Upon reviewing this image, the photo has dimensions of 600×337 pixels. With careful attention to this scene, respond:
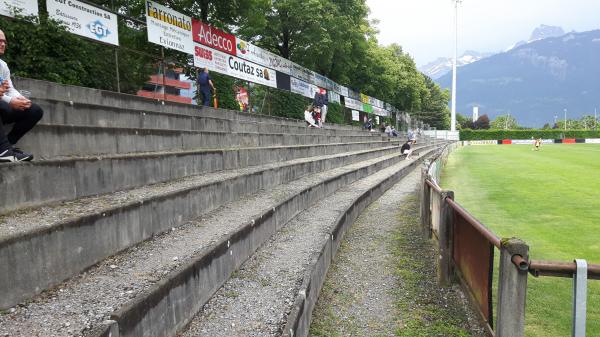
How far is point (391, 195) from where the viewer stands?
42.3ft

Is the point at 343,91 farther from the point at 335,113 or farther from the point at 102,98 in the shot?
the point at 102,98

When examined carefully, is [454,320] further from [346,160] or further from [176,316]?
[346,160]

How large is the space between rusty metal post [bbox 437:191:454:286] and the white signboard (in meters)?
7.92

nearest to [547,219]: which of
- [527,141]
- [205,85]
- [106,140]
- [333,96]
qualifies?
[106,140]

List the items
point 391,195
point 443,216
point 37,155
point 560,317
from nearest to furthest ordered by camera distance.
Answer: point 37,155 < point 560,317 < point 443,216 < point 391,195

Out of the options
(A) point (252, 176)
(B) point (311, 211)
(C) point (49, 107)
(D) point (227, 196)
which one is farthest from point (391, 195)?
(C) point (49, 107)

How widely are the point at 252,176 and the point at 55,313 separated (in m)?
5.05

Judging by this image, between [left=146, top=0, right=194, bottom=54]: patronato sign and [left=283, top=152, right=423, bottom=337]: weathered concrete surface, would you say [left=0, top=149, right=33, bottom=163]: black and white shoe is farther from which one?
[left=146, top=0, right=194, bottom=54]: patronato sign

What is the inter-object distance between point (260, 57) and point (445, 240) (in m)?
14.4

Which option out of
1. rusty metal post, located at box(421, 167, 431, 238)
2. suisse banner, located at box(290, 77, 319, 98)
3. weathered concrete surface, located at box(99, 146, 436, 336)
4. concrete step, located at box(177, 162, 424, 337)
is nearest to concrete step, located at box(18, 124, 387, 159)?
weathered concrete surface, located at box(99, 146, 436, 336)

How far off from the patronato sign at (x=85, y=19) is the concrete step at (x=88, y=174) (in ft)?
14.3

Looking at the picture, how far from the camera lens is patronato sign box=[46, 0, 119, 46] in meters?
8.72

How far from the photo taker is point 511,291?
9.45ft

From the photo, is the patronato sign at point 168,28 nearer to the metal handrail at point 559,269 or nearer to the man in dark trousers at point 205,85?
the man in dark trousers at point 205,85
